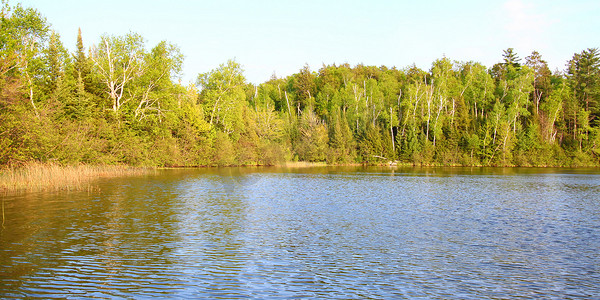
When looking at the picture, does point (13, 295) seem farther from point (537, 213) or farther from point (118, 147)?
point (118, 147)

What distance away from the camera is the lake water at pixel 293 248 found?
33.9 ft

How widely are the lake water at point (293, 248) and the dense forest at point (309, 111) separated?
836 inches

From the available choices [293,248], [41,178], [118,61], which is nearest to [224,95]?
[118,61]

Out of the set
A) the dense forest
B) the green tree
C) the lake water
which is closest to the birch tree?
the dense forest

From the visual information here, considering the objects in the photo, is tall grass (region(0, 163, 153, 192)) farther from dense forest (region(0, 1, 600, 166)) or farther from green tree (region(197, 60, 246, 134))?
green tree (region(197, 60, 246, 134))

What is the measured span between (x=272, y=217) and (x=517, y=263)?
10.7m

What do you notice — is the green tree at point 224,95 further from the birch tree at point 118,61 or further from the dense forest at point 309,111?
the birch tree at point 118,61

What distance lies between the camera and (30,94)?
145 feet

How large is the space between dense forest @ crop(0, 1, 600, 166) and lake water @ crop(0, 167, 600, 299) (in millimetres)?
21241

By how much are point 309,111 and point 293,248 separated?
76.8 metres

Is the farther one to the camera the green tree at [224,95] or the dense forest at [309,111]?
the green tree at [224,95]

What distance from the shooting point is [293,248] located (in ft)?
47.0

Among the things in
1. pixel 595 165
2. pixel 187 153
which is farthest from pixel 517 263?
pixel 595 165

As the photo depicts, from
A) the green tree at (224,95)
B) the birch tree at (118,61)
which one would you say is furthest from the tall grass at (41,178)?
the green tree at (224,95)
